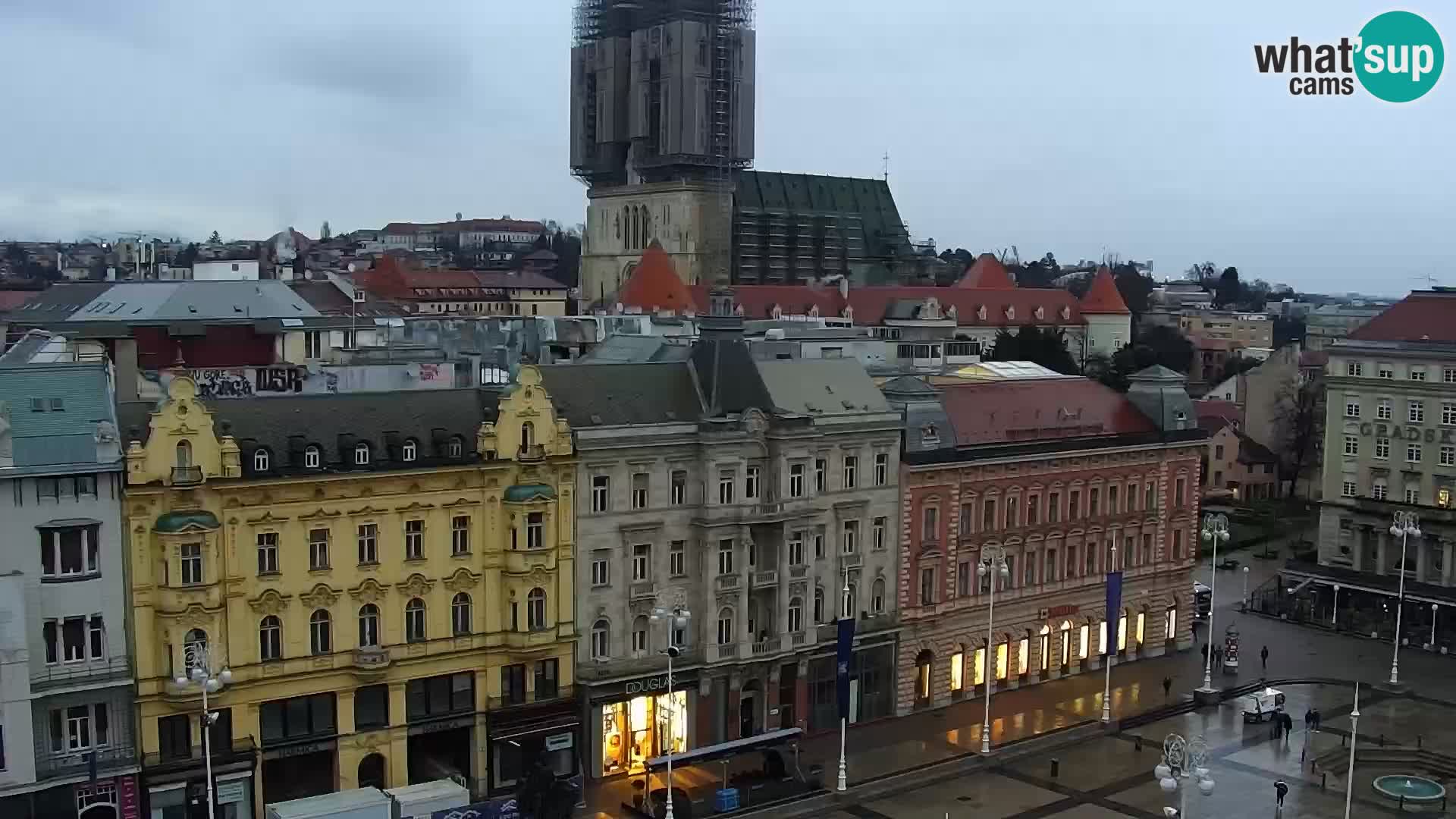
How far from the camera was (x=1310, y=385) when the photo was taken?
138m

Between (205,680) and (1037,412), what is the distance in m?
43.8

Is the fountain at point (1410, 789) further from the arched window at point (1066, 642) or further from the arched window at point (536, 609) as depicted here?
the arched window at point (536, 609)

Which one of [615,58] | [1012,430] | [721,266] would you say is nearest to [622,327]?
[1012,430]

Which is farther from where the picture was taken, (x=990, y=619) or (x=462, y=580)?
(x=990, y=619)

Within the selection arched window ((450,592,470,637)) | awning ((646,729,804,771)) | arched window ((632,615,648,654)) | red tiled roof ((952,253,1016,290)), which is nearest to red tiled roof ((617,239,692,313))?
red tiled roof ((952,253,1016,290))

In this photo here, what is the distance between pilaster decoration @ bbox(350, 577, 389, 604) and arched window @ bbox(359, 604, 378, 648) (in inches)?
9.8

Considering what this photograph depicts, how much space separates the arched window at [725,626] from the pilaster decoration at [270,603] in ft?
58.8

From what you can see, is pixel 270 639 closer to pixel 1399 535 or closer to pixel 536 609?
pixel 536 609

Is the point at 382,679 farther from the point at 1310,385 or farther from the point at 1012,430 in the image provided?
the point at 1310,385

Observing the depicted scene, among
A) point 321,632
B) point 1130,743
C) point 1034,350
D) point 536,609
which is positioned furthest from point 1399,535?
point 1034,350

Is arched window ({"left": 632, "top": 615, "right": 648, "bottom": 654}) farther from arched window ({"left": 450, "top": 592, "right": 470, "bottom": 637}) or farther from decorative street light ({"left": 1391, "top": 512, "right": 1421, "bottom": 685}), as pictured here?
decorative street light ({"left": 1391, "top": 512, "right": 1421, "bottom": 685})

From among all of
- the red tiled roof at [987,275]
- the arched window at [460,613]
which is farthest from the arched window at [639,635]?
the red tiled roof at [987,275]

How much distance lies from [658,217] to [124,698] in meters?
144

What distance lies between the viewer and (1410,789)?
5797 cm
